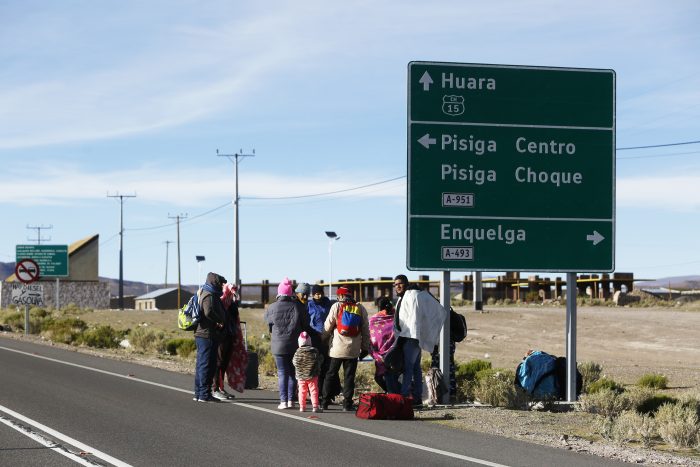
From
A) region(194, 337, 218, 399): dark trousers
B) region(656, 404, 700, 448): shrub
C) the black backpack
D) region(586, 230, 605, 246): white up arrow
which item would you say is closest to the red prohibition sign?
region(194, 337, 218, 399): dark trousers

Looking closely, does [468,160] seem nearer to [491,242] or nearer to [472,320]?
[491,242]

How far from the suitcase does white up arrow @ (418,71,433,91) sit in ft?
16.8

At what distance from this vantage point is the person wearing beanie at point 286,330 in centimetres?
1551

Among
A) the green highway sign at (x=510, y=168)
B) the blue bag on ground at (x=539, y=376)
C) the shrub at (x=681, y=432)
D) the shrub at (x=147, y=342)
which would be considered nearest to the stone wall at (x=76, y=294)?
the shrub at (x=147, y=342)

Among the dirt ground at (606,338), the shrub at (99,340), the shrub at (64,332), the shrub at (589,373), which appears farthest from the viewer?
the shrub at (64,332)

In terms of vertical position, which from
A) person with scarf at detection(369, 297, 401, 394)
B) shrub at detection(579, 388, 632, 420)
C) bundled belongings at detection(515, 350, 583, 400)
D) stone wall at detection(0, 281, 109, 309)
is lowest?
stone wall at detection(0, 281, 109, 309)

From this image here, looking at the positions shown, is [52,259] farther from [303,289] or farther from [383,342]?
[383,342]

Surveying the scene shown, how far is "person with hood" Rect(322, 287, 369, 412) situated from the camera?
15.2 m

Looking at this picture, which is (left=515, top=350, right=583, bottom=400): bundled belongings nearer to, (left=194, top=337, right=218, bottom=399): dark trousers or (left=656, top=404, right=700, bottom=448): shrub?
(left=656, top=404, right=700, bottom=448): shrub

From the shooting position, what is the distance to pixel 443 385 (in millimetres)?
16312

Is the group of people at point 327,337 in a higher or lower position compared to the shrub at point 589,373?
higher

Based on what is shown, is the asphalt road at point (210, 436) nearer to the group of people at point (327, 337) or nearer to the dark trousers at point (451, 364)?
the group of people at point (327, 337)

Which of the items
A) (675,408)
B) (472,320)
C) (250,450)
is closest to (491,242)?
(675,408)

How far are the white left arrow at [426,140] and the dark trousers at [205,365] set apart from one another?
4380 mm
